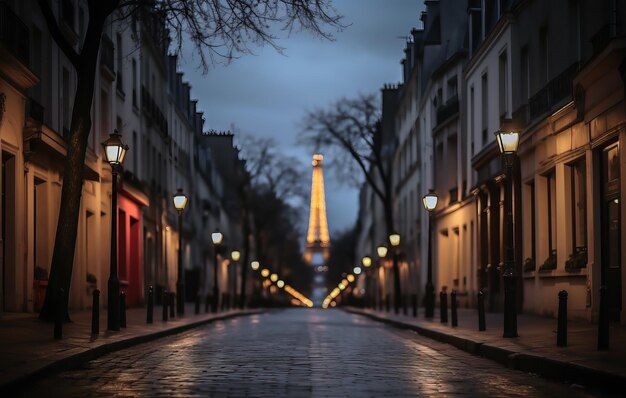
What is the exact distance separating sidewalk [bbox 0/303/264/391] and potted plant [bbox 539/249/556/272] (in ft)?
29.7

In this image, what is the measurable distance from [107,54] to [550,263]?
1645cm

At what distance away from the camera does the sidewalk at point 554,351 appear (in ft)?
37.4

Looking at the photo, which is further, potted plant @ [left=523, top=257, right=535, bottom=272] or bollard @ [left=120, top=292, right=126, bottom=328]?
potted plant @ [left=523, top=257, right=535, bottom=272]

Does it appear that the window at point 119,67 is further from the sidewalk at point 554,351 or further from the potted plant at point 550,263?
the sidewalk at point 554,351

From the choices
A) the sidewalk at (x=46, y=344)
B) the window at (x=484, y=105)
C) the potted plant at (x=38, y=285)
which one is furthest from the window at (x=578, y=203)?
the potted plant at (x=38, y=285)

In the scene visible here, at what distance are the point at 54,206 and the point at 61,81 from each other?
10.7 feet

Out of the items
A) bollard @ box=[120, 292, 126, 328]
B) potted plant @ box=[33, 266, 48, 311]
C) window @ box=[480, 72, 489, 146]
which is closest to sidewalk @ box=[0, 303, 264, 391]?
bollard @ box=[120, 292, 126, 328]

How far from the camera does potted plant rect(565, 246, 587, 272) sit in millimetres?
23250

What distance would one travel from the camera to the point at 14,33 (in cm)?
2288

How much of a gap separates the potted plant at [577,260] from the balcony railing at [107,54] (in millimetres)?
16385

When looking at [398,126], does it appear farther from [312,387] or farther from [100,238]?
[312,387]

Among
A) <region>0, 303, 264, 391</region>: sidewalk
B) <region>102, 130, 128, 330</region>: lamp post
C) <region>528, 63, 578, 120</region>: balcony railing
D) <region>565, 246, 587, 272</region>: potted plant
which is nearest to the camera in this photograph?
<region>0, 303, 264, 391</region>: sidewalk

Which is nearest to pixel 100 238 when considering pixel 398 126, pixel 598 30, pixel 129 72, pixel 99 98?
pixel 99 98

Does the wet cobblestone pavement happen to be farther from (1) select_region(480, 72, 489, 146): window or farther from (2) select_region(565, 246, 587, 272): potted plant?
(1) select_region(480, 72, 489, 146): window
